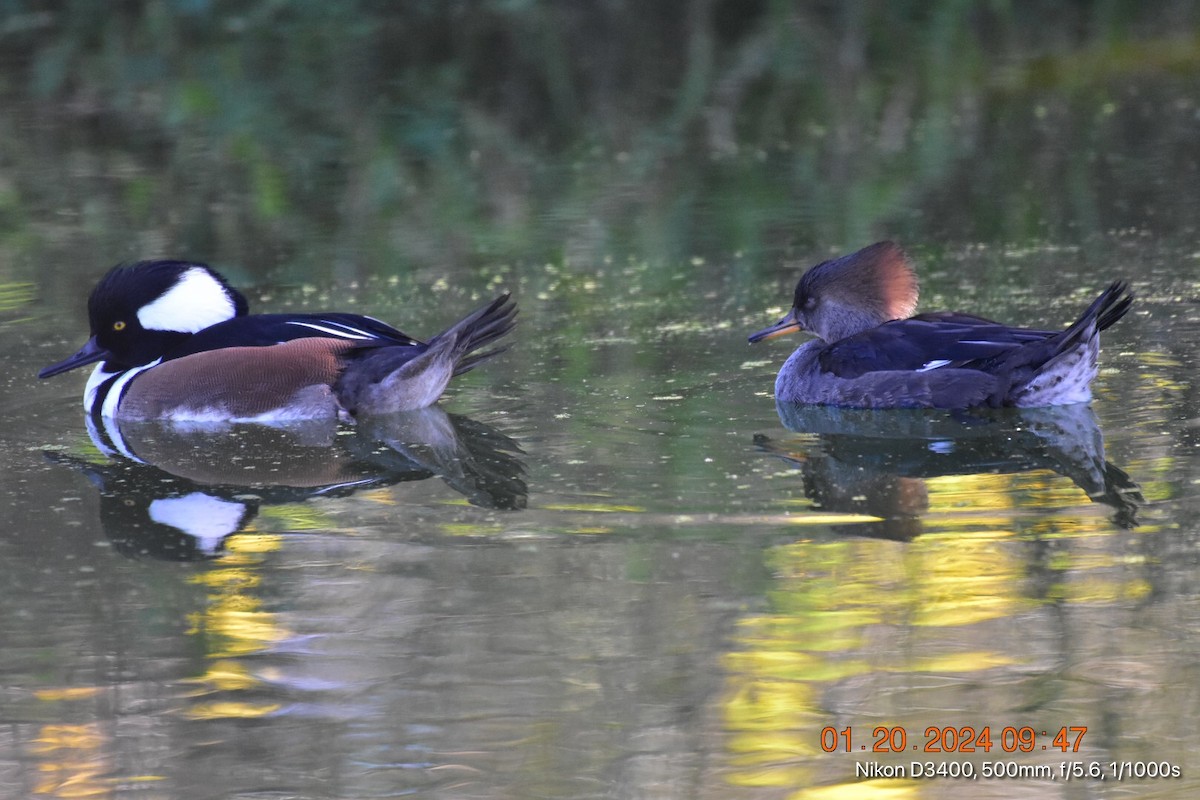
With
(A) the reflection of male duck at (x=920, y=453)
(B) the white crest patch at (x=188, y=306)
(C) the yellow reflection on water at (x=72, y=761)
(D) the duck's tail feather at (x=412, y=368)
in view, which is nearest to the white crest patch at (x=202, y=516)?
(D) the duck's tail feather at (x=412, y=368)

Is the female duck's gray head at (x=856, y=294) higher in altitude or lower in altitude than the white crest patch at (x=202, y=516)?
higher

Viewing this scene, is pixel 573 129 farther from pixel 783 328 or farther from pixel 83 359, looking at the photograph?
pixel 83 359

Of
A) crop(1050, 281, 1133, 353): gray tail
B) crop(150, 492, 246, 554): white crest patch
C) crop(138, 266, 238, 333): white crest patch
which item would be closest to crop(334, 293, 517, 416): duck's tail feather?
crop(138, 266, 238, 333): white crest patch

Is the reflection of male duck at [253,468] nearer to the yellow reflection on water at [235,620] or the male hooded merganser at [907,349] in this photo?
the yellow reflection on water at [235,620]

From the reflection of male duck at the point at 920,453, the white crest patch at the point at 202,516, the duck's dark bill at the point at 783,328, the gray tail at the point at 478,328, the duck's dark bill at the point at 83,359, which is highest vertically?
the gray tail at the point at 478,328

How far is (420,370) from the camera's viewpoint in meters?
7.43

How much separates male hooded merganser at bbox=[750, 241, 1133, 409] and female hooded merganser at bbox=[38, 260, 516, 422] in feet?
4.55

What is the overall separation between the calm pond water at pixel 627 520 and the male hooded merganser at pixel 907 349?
0.14 metres

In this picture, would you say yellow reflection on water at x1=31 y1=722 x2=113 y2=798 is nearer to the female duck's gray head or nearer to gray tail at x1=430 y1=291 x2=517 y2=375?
gray tail at x1=430 y1=291 x2=517 y2=375

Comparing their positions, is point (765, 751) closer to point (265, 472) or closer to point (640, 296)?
point (265, 472)

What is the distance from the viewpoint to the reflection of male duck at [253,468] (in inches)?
244

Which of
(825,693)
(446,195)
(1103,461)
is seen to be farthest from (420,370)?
(446,195)

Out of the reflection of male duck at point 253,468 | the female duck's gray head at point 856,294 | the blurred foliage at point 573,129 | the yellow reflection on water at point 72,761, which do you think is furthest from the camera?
the blurred foliage at point 573,129

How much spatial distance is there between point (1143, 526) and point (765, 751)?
195cm
